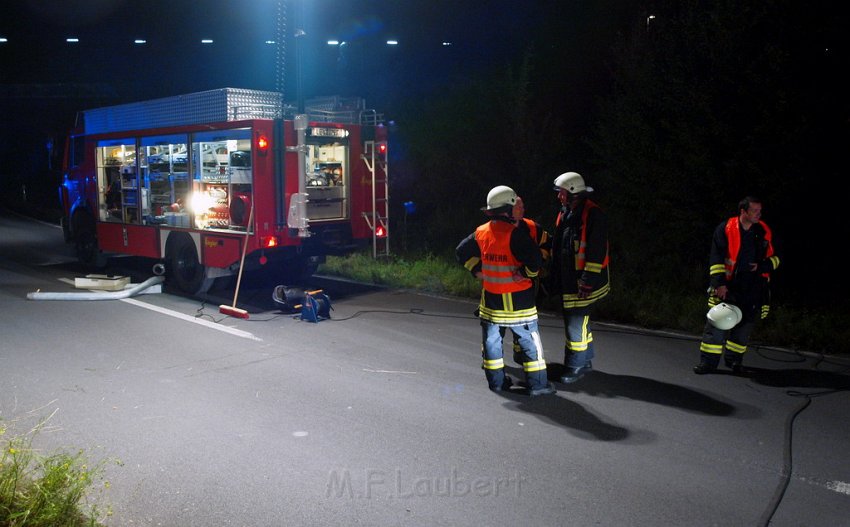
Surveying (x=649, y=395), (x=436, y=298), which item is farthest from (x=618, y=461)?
(x=436, y=298)

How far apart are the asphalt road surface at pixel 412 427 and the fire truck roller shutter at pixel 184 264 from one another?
227 cm

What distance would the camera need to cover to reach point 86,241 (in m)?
13.9

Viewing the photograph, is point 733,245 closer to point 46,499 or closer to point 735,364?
point 735,364

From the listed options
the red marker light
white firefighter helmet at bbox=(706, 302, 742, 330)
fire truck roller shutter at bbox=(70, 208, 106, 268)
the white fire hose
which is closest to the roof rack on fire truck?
the red marker light

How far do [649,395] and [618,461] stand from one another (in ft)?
4.84

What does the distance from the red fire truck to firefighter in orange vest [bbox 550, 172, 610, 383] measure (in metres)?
4.65

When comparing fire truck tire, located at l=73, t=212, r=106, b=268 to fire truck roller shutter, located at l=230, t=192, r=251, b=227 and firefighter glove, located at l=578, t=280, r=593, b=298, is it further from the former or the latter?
firefighter glove, located at l=578, t=280, r=593, b=298

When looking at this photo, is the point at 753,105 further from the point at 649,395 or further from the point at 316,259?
the point at 316,259

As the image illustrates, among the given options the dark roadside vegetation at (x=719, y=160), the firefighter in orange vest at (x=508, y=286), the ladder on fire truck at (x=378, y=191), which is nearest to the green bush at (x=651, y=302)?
the dark roadside vegetation at (x=719, y=160)

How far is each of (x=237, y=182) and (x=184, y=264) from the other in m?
1.86

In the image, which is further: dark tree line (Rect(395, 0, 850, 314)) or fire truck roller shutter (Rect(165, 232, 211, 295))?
fire truck roller shutter (Rect(165, 232, 211, 295))

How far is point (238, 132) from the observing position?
10.0 meters

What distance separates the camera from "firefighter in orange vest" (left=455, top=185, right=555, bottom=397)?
229 inches

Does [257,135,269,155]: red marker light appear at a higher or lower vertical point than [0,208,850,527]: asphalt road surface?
higher
